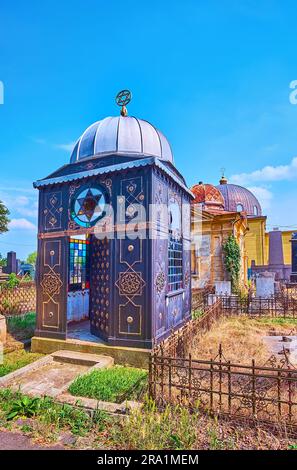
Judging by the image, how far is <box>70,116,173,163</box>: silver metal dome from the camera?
8008 mm

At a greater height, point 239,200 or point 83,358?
point 239,200

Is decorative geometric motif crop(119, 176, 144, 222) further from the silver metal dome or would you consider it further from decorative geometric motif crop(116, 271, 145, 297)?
decorative geometric motif crop(116, 271, 145, 297)

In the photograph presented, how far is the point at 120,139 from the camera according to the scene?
26.3 feet

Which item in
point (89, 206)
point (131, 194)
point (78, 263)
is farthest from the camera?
point (78, 263)

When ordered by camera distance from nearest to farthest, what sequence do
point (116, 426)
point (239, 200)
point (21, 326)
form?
point (116, 426), point (21, 326), point (239, 200)

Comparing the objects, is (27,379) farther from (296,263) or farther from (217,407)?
(296,263)

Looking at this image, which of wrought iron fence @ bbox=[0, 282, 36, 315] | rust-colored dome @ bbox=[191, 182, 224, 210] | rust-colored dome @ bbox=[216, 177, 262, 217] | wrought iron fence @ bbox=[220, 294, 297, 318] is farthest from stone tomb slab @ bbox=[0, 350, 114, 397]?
rust-colored dome @ bbox=[216, 177, 262, 217]

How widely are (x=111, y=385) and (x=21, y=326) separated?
622 cm

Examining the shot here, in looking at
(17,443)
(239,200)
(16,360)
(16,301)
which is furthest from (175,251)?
(239,200)

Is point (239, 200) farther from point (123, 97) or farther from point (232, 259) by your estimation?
point (123, 97)

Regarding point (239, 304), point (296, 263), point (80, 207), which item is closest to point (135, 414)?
point (80, 207)

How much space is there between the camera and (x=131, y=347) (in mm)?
6711
